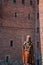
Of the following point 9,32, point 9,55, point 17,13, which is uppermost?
point 17,13

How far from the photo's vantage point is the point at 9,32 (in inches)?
947

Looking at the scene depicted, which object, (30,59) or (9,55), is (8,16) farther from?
(30,59)

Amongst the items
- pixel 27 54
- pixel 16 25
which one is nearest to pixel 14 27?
pixel 16 25

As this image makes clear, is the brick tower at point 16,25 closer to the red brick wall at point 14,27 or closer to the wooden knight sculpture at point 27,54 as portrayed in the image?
the red brick wall at point 14,27

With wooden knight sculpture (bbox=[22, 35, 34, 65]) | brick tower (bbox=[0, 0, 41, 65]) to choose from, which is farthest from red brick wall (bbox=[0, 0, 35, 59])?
wooden knight sculpture (bbox=[22, 35, 34, 65])

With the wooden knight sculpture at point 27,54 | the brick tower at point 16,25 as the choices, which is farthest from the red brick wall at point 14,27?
the wooden knight sculpture at point 27,54

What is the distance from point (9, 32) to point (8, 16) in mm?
1380

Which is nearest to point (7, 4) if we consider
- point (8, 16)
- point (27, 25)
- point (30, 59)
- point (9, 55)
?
point (8, 16)

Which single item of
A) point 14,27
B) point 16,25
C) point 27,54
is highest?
point 27,54

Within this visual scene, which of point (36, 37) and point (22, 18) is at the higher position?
point (22, 18)

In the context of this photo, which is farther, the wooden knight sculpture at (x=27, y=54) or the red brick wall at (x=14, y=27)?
the red brick wall at (x=14, y=27)

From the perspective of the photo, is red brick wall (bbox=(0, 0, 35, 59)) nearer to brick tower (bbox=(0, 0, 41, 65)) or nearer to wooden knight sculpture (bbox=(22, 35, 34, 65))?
brick tower (bbox=(0, 0, 41, 65))

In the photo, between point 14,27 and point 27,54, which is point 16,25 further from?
point 27,54

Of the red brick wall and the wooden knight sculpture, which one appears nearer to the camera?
the wooden knight sculpture
